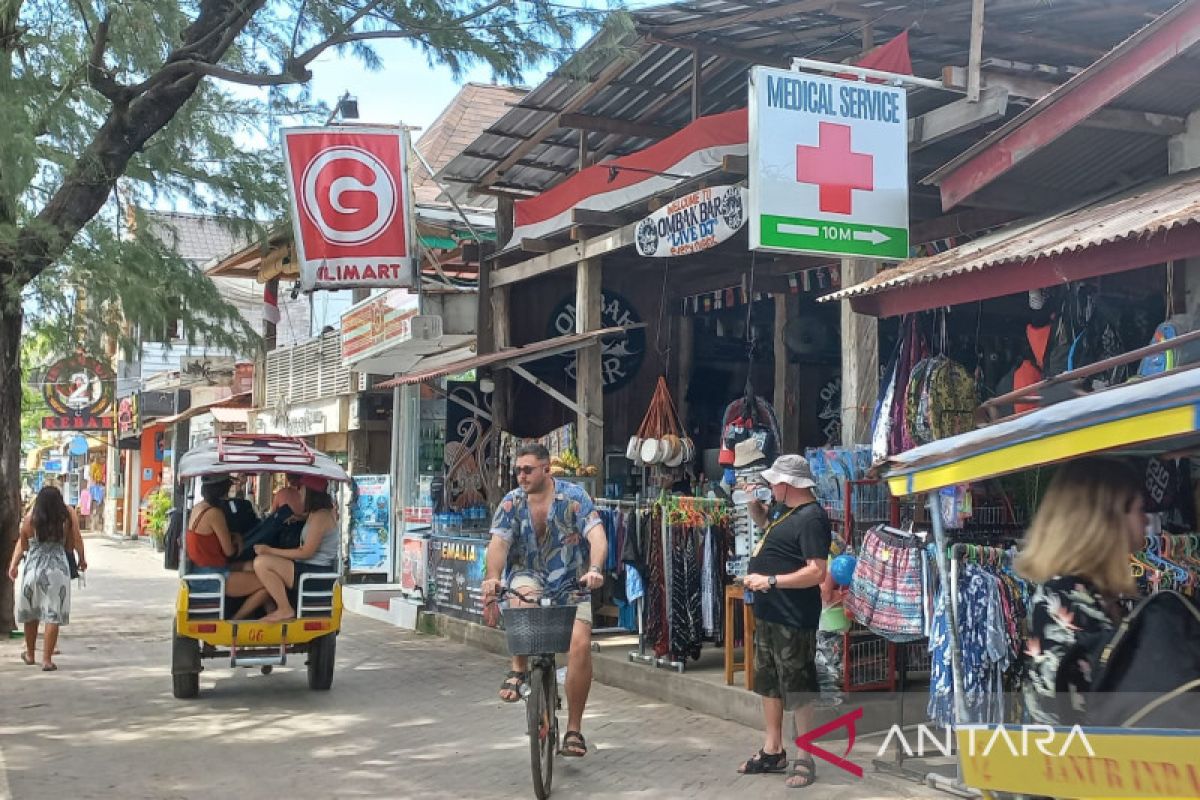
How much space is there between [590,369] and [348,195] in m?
3.04

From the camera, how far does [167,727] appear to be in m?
8.56

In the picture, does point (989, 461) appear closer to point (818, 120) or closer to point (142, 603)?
point (818, 120)

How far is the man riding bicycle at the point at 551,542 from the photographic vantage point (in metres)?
7.02

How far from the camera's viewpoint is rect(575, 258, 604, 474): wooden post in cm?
1231

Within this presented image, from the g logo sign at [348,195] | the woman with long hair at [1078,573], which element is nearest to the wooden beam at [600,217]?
the g logo sign at [348,195]

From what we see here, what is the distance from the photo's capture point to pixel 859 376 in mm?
8742

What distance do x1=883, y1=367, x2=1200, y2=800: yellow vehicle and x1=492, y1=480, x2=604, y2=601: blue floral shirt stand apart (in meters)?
3.82

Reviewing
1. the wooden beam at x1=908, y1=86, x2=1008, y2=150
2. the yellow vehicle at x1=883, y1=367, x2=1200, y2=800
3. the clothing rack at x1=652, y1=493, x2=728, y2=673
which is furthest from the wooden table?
the yellow vehicle at x1=883, y1=367, x2=1200, y2=800

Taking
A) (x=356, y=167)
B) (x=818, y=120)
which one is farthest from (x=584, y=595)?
(x=356, y=167)

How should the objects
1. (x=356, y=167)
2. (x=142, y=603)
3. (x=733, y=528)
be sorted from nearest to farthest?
(x=733, y=528), (x=356, y=167), (x=142, y=603)

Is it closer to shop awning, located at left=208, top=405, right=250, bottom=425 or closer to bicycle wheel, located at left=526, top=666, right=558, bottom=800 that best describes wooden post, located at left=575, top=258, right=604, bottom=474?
bicycle wheel, located at left=526, top=666, right=558, bottom=800

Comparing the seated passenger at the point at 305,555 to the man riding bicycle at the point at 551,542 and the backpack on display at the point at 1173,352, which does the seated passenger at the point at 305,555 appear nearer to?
the man riding bicycle at the point at 551,542

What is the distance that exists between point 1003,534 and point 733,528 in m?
2.11

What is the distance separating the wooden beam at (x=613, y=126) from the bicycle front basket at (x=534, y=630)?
6.66m
